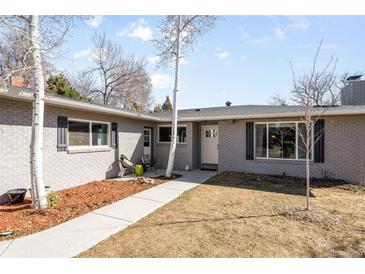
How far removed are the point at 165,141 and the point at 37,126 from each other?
8.04 metres

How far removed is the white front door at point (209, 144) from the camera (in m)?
12.4

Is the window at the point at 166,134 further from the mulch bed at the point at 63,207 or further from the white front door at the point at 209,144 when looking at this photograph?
the mulch bed at the point at 63,207

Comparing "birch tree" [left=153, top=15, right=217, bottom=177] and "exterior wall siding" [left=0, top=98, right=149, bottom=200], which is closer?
"exterior wall siding" [left=0, top=98, right=149, bottom=200]

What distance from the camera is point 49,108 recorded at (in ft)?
22.6

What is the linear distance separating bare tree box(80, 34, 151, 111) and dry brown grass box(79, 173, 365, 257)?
21907 mm

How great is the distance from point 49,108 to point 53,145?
1132mm

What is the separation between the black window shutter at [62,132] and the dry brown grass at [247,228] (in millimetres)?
4026

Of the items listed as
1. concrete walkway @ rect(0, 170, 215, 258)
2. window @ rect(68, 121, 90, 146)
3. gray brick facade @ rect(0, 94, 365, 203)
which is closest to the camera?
concrete walkway @ rect(0, 170, 215, 258)

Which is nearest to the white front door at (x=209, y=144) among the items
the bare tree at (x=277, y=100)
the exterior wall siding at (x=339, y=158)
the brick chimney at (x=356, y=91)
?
the exterior wall siding at (x=339, y=158)

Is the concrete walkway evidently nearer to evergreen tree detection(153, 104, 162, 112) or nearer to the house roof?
the house roof

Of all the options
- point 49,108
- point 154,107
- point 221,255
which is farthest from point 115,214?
point 154,107

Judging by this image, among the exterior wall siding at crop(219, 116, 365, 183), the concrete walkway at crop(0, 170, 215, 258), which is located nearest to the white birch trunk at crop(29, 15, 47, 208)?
the concrete walkway at crop(0, 170, 215, 258)

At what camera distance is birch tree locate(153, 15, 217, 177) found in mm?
9422

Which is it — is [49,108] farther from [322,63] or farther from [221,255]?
[322,63]
